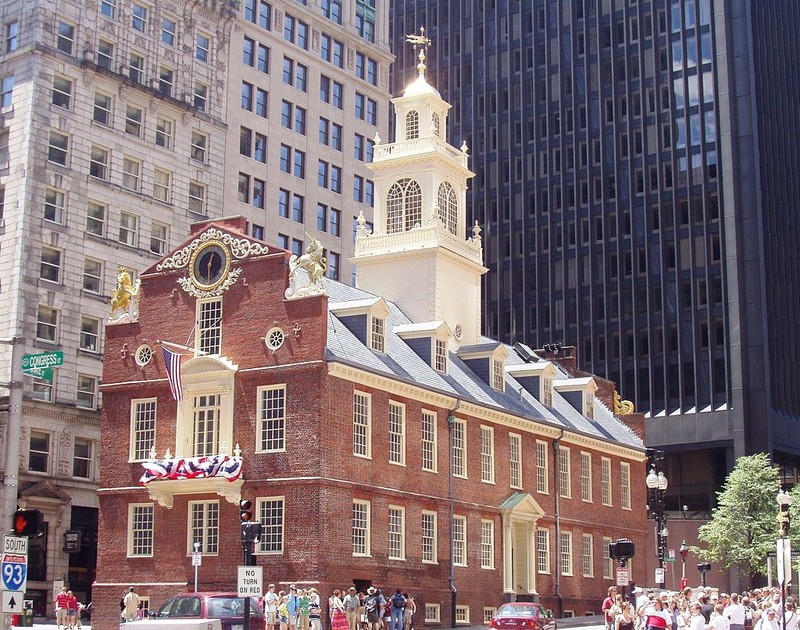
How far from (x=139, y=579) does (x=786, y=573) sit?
80.0ft

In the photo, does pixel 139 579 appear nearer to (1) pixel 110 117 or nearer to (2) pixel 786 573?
(2) pixel 786 573

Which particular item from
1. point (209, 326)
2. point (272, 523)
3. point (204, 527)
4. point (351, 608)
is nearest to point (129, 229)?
point (209, 326)

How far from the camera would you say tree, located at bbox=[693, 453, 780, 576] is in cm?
7425

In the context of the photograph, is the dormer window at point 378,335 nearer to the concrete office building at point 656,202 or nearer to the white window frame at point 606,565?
the white window frame at point 606,565

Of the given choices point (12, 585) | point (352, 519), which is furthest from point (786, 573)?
point (12, 585)

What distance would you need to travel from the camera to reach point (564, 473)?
59.7 m

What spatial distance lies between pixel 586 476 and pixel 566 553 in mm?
4508

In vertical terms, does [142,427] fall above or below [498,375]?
below

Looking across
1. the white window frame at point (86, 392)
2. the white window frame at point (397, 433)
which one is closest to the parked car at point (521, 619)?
the white window frame at point (397, 433)

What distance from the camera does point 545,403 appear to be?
61.6 metres

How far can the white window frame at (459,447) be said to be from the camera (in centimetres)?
5156

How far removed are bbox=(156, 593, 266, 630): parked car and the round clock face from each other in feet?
53.6

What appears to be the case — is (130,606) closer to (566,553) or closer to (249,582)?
(249,582)

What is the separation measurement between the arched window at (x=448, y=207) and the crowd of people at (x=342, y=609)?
2019 cm
